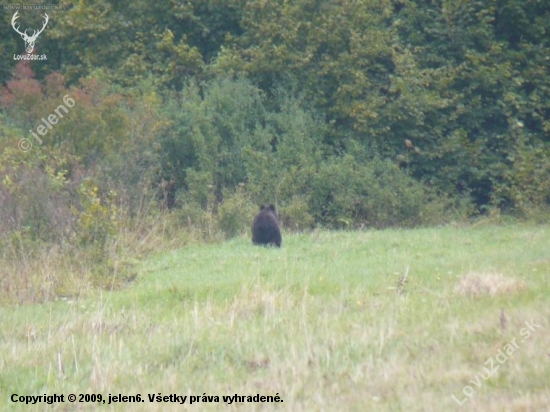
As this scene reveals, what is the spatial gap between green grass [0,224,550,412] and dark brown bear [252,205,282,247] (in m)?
2.55

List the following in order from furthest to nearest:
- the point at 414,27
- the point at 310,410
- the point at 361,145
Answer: the point at 414,27 → the point at 361,145 → the point at 310,410

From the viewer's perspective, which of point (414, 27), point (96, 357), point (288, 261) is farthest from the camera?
point (414, 27)

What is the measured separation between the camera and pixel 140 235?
2053 centimetres

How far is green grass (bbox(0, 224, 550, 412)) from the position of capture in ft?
28.6

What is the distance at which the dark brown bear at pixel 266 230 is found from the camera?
18.3m

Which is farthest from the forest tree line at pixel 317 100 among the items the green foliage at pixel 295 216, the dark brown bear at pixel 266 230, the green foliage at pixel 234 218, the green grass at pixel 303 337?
the green grass at pixel 303 337

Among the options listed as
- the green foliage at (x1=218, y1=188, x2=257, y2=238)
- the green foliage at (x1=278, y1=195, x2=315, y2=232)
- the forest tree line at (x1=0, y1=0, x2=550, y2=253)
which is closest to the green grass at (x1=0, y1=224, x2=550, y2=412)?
the green foliage at (x1=218, y1=188, x2=257, y2=238)

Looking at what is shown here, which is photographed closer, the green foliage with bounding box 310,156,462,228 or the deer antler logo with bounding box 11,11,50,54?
the green foliage with bounding box 310,156,462,228

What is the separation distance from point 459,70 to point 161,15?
9651 millimetres

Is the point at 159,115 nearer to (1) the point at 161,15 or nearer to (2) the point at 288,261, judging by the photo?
(1) the point at 161,15

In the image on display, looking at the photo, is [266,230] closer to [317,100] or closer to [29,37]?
[317,100]

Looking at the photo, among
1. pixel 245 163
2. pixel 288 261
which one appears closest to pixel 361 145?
pixel 245 163

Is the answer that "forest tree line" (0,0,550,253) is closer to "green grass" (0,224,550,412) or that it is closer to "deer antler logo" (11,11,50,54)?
"deer antler logo" (11,11,50,54)

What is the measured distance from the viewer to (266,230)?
1839 cm
